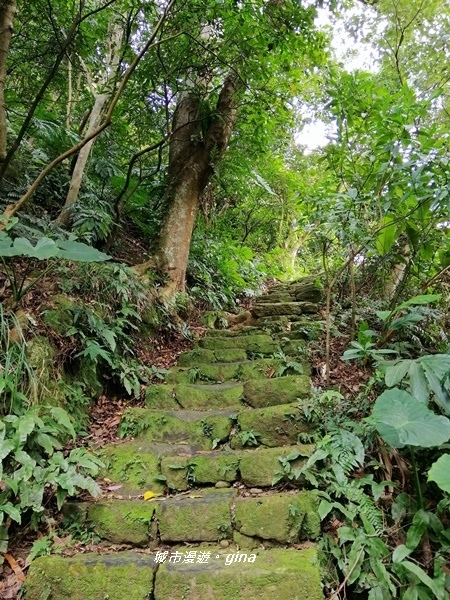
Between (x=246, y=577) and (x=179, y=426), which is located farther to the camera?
(x=179, y=426)

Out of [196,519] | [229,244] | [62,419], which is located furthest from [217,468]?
[229,244]

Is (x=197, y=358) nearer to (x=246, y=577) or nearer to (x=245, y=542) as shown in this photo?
(x=245, y=542)

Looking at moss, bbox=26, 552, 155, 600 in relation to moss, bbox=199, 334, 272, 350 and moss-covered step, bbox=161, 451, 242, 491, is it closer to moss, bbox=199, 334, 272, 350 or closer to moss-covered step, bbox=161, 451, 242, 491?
moss-covered step, bbox=161, 451, 242, 491

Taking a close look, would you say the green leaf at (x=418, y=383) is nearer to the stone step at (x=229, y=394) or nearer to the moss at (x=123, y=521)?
the stone step at (x=229, y=394)

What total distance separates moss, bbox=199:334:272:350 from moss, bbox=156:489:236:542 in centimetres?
207

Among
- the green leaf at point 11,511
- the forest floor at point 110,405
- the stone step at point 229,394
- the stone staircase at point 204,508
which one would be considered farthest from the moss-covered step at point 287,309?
the green leaf at point 11,511

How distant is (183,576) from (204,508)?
1.25ft

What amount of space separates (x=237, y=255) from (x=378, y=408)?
6213mm

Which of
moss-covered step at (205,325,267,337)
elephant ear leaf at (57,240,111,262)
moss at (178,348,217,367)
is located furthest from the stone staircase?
elephant ear leaf at (57,240,111,262)

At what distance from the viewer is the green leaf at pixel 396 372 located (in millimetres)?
2164

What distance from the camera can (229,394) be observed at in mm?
3283

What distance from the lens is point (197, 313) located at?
5.65 m

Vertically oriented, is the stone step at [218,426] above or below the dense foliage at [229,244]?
below

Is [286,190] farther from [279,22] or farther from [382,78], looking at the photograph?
[279,22]
